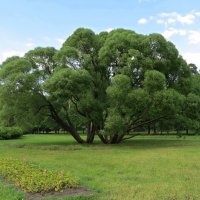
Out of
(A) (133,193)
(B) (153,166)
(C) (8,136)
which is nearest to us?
(A) (133,193)

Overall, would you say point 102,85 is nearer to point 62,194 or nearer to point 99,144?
point 99,144

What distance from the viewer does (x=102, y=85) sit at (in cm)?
3356

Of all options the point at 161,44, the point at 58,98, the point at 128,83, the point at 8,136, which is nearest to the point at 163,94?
the point at 128,83

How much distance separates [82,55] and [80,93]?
511 cm

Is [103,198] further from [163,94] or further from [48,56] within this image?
[48,56]

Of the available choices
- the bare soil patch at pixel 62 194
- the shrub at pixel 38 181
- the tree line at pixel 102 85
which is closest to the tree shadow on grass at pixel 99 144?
the tree line at pixel 102 85

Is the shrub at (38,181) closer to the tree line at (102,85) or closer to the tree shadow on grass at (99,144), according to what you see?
the tree shadow on grass at (99,144)

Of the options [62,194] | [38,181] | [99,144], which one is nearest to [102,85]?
[99,144]

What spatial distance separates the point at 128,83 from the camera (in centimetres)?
2914

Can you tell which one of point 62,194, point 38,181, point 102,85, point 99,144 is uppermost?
point 102,85

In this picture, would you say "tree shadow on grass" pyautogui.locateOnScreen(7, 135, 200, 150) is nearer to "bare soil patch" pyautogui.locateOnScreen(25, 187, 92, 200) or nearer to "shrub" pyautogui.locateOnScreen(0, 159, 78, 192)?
"shrub" pyautogui.locateOnScreen(0, 159, 78, 192)

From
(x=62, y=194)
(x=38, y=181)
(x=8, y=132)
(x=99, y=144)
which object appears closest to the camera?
(x=62, y=194)

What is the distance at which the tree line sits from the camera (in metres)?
29.0

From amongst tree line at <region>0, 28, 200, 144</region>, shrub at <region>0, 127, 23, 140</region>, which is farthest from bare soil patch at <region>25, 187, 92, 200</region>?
shrub at <region>0, 127, 23, 140</region>
